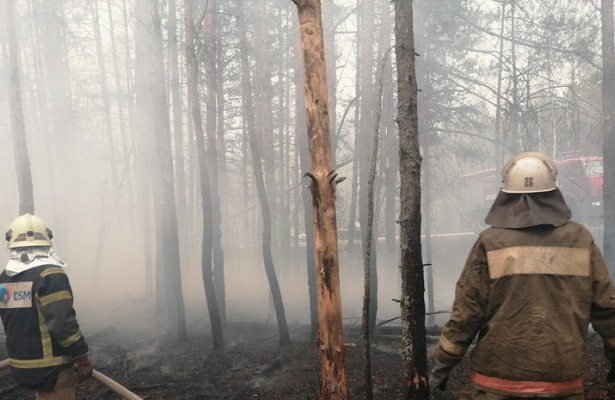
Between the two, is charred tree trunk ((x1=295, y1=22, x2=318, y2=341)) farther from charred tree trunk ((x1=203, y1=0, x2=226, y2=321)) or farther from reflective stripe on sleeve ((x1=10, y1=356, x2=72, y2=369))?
reflective stripe on sleeve ((x1=10, y1=356, x2=72, y2=369))

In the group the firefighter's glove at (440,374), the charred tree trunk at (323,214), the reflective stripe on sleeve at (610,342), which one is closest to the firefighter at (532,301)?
the reflective stripe on sleeve at (610,342)

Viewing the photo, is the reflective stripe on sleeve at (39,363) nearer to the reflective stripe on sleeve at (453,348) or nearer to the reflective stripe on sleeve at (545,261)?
the reflective stripe on sleeve at (453,348)

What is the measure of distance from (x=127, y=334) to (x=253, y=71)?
38.8 ft

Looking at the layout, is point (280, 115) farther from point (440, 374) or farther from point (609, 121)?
point (440, 374)

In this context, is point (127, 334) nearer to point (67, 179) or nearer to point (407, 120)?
point (407, 120)

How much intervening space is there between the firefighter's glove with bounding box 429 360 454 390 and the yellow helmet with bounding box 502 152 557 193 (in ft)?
3.87

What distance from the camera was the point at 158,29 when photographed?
37.3 feet

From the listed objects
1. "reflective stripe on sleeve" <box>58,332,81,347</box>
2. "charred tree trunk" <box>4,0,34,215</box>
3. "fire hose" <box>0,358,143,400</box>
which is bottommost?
"fire hose" <box>0,358,143,400</box>

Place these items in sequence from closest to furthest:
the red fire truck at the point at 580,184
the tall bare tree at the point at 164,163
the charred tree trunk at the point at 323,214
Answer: the charred tree trunk at the point at 323,214
the tall bare tree at the point at 164,163
the red fire truck at the point at 580,184

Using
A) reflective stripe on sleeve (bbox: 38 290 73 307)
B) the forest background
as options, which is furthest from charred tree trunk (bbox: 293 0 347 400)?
reflective stripe on sleeve (bbox: 38 290 73 307)

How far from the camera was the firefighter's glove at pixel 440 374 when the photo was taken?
2.95m

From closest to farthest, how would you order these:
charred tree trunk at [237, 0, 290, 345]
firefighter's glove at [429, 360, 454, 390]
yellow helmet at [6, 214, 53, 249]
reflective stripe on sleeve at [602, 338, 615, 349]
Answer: reflective stripe on sleeve at [602, 338, 615, 349], firefighter's glove at [429, 360, 454, 390], yellow helmet at [6, 214, 53, 249], charred tree trunk at [237, 0, 290, 345]

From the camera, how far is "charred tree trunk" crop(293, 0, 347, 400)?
381 centimetres

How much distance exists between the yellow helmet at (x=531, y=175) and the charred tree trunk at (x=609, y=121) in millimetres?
8361
